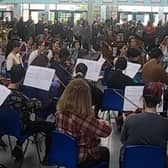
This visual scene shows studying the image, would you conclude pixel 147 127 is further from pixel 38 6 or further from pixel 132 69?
pixel 38 6

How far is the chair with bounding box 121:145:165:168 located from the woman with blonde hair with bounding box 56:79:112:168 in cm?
35

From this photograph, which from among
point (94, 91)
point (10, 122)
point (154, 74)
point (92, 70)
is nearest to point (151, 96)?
point (10, 122)

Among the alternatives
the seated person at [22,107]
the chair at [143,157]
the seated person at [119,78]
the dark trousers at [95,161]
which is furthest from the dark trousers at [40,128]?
the chair at [143,157]

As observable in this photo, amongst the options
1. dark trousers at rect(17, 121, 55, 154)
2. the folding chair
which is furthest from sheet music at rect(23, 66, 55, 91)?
the folding chair

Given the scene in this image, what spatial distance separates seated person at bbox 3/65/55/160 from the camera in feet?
15.4

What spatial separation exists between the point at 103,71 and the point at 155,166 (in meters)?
4.61

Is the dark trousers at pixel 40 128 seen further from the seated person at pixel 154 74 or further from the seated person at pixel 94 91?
the seated person at pixel 154 74

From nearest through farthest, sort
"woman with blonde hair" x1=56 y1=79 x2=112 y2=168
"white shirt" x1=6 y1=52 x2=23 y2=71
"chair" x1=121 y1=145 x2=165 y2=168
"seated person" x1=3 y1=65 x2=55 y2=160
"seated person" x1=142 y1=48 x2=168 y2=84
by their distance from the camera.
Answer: "chair" x1=121 y1=145 x2=165 y2=168
"woman with blonde hair" x1=56 y1=79 x2=112 y2=168
"seated person" x1=3 y1=65 x2=55 y2=160
"seated person" x1=142 y1=48 x2=168 y2=84
"white shirt" x1=6 y1=52 x2=23 y2=71

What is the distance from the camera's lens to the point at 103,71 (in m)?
7.85

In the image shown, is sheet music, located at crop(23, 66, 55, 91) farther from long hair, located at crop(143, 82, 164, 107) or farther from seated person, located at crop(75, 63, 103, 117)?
long hair, located at crop(143, 82, 164, 107)

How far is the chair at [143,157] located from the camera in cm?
326

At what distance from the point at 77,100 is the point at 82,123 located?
21 cm

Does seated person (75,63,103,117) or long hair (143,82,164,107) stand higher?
long hair (143,82,164,107)

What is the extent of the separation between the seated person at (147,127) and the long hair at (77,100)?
38cm
